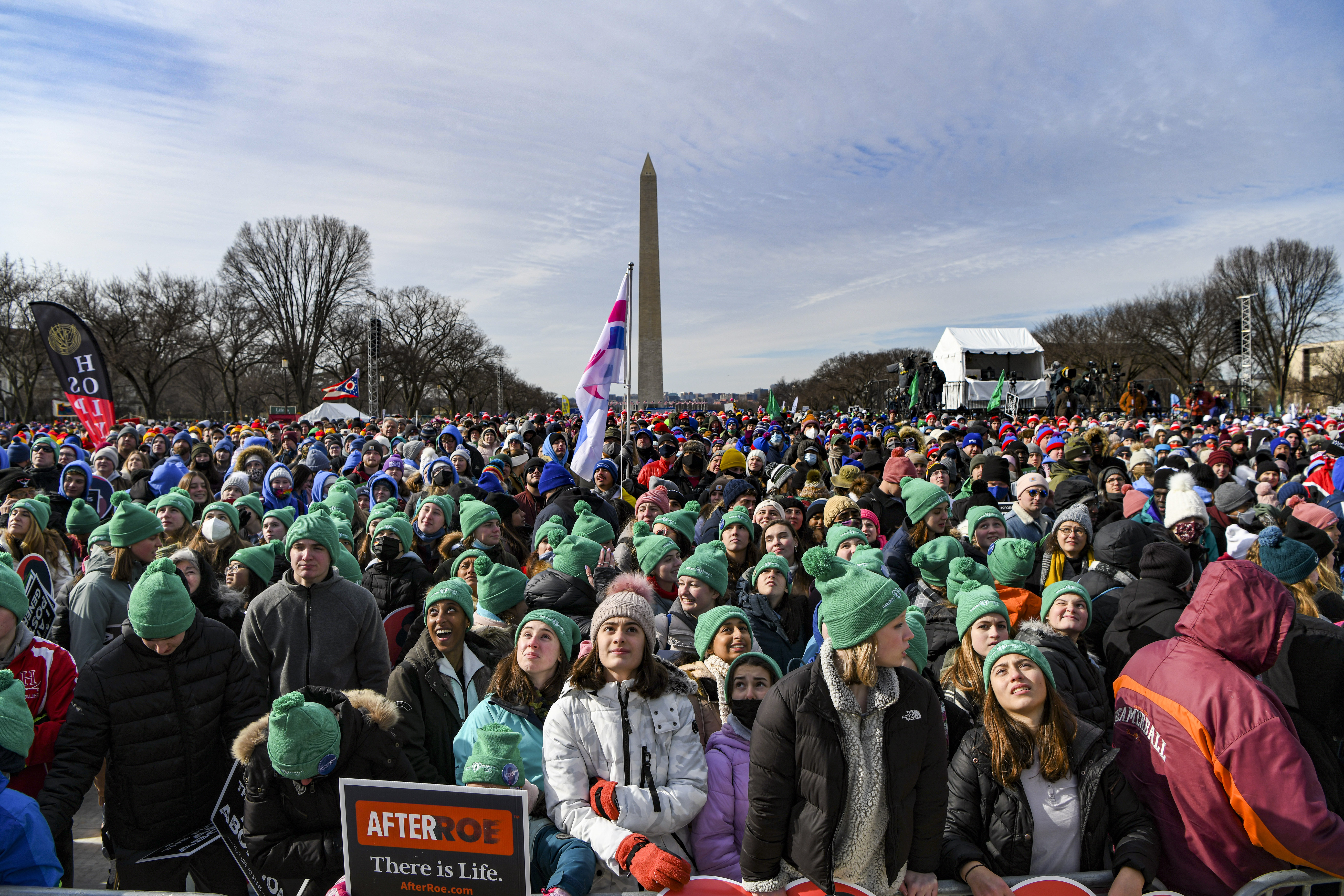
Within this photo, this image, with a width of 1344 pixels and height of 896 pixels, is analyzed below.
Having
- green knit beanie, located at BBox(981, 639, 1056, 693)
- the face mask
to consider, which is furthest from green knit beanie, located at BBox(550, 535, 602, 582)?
the face mask

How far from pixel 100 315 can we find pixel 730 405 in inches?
1230

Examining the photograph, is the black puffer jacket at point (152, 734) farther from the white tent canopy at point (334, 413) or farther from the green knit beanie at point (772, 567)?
the white tent canopy at point (334, 413)

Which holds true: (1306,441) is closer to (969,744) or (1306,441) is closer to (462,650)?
(969,744)

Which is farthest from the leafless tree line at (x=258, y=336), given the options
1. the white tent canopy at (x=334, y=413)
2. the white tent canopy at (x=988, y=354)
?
the white tent canopy at (x=988, y=354)

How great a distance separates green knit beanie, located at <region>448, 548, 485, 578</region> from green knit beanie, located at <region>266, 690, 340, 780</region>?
72.0 inches

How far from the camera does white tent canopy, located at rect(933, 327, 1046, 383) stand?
32.2 metres

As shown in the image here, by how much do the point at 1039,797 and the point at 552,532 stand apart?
11.5ft

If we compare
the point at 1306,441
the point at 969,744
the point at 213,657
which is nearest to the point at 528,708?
the point at 213,657

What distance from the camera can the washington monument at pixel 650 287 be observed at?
95.1 ft

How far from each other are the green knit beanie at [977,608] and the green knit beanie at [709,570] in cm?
133

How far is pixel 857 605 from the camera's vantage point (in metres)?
2.23

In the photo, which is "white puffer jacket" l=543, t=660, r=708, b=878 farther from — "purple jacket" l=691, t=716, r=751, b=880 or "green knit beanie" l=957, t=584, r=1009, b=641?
"green knit beanie" l=957, t=584, r=1009, b=641

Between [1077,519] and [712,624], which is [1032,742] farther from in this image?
[1077,519]

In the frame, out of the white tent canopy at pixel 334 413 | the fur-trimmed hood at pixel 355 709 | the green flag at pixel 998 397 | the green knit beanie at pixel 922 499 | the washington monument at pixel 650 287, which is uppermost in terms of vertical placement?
the washington monument at pixel 650 287
